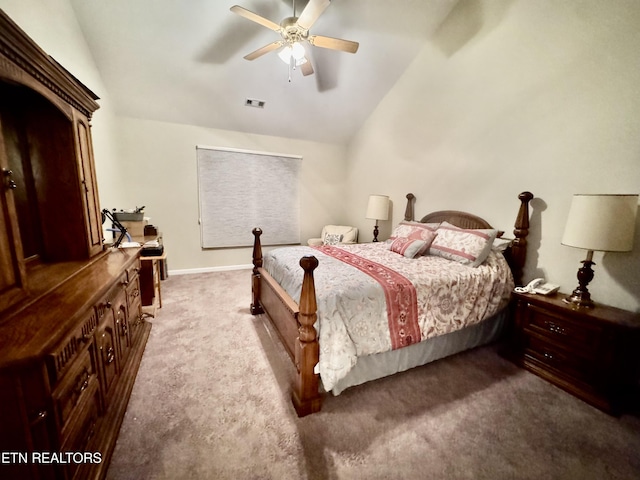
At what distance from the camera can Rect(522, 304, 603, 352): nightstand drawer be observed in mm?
1719

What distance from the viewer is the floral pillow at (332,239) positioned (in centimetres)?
458

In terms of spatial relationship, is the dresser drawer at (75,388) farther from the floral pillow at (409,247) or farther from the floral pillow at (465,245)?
the floral pillow at (465,245)

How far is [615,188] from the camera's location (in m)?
1.87

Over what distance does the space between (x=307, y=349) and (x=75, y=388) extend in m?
1.04

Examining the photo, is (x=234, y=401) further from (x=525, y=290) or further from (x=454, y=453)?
(x=525, y=290)

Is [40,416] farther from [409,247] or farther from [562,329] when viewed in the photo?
[562,329]

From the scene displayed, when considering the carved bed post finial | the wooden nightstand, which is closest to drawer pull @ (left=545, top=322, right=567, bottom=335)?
the wooden nightstand

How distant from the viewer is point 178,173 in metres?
4.00

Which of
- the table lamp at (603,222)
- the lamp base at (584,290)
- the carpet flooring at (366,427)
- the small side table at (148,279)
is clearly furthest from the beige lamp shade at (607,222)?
the small side table at (148,279)

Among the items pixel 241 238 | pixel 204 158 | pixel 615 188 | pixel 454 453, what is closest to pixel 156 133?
pixel 204 158

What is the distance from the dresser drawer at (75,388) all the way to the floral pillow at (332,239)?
11.9 feet

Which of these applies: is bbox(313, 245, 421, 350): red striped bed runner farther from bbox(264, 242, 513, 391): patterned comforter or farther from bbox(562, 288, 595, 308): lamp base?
bbox(562, 288, 595, 308): lamp base

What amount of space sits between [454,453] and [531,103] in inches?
111

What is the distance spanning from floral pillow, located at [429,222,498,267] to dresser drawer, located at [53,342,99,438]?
269cm
